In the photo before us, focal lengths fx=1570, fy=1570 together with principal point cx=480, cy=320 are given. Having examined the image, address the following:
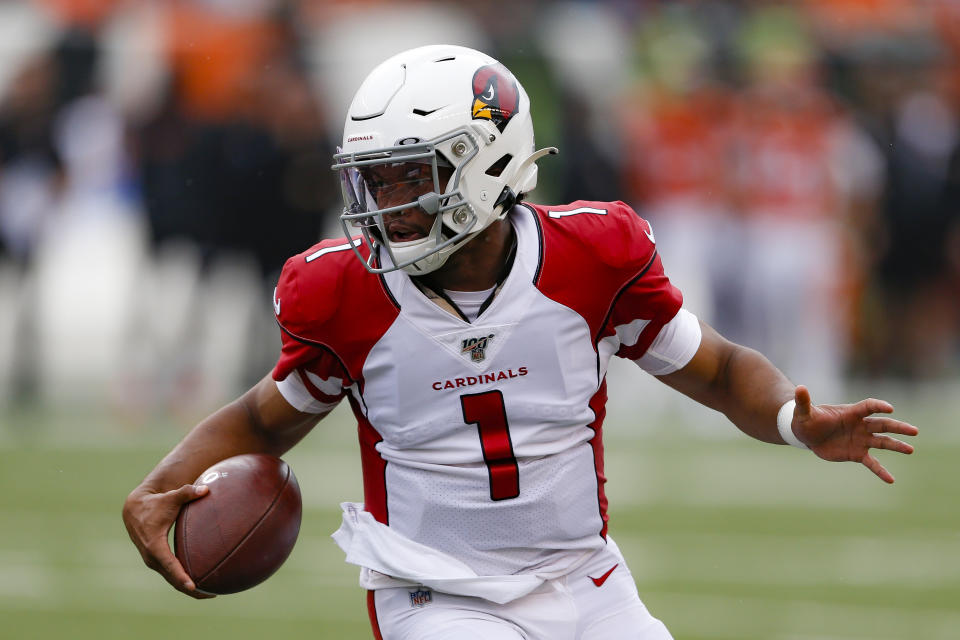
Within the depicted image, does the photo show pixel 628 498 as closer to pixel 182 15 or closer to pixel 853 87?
pixel 853 87

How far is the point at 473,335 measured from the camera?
339 centimetres

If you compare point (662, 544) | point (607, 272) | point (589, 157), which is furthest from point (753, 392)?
point (589, 157)

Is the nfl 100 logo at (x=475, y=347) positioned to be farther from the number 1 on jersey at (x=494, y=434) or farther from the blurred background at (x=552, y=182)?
the blurred background at (x=552, y=182)

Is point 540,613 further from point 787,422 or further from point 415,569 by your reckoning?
point 787,422

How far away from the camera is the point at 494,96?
11.5 ft

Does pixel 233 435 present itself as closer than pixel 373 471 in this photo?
No

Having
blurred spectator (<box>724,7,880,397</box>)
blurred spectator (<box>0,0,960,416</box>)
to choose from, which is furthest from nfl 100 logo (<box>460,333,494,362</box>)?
blurred spectator (<box>724,7,880,397</box>)

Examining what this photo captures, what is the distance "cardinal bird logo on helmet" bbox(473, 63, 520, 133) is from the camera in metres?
3.48

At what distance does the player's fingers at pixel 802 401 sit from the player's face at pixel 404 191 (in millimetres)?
876

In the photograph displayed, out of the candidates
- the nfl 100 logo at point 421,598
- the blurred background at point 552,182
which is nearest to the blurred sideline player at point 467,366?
the nfl 100 logo at point 421,598

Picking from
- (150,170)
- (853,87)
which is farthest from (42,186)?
(853,87)

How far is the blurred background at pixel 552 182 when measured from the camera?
10.8 meters

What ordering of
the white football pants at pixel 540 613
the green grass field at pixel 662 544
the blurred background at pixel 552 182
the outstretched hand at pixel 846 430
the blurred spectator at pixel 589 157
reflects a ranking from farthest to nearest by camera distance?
the blurred spectator at pixel 589 157
the blurred background at pixel 552 182
the green grass field at pixel 662 544
the outstretched hand at pixel 846 430
the white football pants at pixel 540 613

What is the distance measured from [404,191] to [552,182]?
844cm
